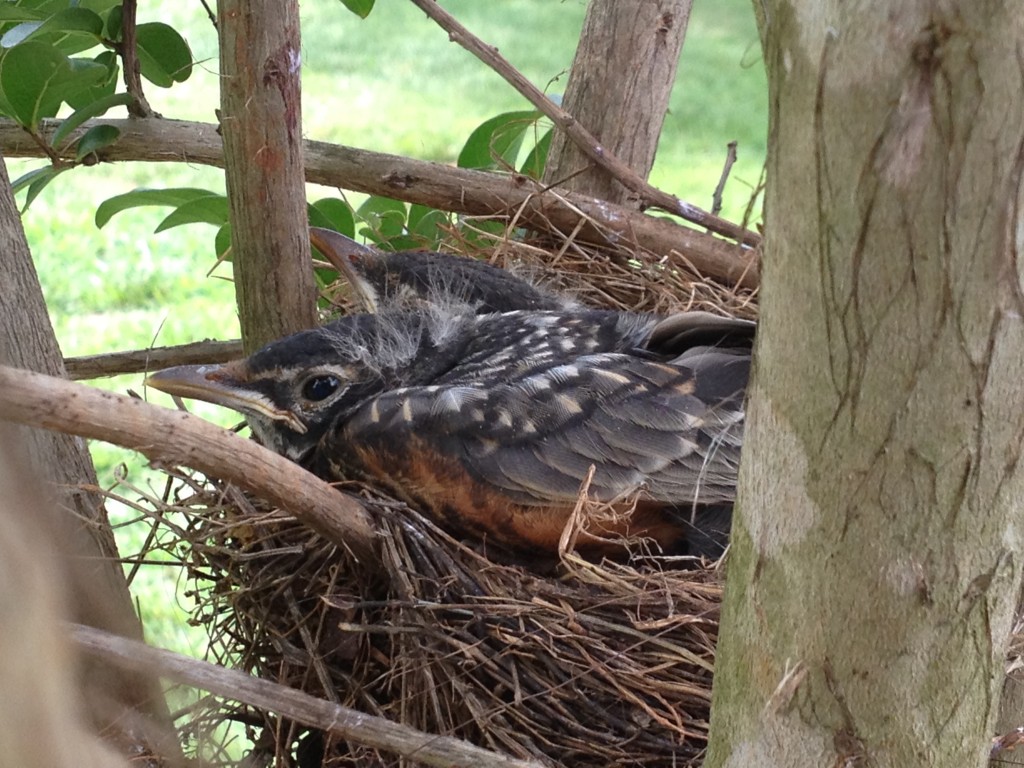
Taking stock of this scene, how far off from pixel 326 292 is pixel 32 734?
1.75m

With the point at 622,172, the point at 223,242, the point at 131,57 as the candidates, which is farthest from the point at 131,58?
the point at 622,172

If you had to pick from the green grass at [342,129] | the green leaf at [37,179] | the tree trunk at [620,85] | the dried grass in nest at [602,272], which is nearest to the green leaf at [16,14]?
the green leaf at [37,179]

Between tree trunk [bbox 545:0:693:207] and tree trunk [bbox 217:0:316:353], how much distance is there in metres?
0.66

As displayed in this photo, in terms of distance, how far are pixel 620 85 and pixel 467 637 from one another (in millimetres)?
1088

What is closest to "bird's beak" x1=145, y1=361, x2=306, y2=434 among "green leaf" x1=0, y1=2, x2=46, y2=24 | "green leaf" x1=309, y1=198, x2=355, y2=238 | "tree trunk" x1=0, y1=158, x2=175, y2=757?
"tree trunk" x1=0, y1=158, x2=175, y2=757

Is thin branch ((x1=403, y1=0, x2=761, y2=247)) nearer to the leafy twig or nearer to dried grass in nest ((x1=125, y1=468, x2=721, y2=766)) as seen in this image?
the leafy twig

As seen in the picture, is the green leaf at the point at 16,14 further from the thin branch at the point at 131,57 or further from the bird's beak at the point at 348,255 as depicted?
the bird's beak at the point at 348,255

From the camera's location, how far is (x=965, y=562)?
2.16ft

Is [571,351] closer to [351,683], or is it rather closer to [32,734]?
[351,683]

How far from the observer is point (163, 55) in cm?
166

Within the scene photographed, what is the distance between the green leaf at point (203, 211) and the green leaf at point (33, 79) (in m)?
0.22

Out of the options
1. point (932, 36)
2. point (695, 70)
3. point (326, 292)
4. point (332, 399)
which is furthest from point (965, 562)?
point (695, 70)

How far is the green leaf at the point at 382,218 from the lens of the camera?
Answer: 2045mm

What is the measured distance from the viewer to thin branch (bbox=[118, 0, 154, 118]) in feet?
4.64
